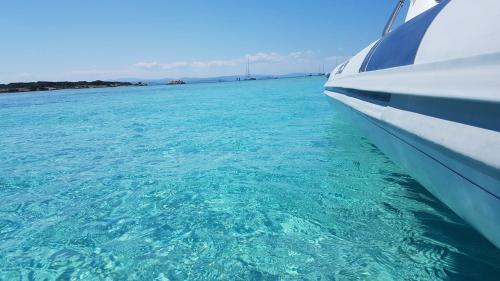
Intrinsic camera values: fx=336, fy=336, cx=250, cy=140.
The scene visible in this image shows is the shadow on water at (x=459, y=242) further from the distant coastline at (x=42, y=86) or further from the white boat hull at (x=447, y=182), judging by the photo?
the distant coastline at (x=42, y=86)

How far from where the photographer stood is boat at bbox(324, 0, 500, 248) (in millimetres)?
1280

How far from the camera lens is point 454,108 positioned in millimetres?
1521

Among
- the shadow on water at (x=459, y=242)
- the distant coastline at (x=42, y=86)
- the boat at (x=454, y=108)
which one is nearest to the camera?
the boat at (x=454, y=108)

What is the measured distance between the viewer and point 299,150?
18.5 feet

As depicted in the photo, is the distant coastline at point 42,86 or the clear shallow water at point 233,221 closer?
the clear shallow water at point 233,221

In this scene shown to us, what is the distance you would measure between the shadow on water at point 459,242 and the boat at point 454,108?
21.7 inches

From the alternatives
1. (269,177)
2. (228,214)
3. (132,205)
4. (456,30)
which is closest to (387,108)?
(456,30)

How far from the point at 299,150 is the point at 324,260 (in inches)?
134

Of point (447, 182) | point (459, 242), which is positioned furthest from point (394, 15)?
point (447, 182)

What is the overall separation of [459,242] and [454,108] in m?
1.37

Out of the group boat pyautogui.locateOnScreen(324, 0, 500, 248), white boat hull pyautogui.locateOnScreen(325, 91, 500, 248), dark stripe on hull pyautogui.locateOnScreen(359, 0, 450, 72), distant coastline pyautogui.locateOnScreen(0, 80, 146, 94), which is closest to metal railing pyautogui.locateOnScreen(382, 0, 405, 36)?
dark stripe on hull pyautogui.locateOnScreen(359, 0, 450, 72)

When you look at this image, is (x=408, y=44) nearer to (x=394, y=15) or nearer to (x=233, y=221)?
(x=233, y=221)

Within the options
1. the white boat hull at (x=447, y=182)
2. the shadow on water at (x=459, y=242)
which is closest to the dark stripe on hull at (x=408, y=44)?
the white boat hull at (x=447, y=182)

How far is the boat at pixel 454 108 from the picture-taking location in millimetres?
1280
